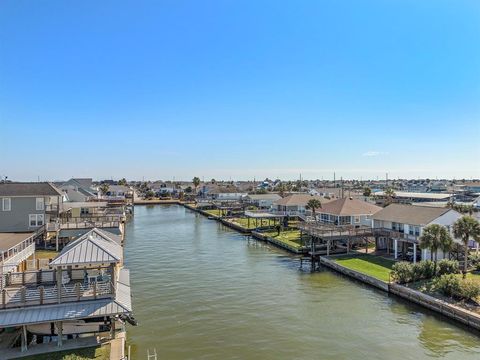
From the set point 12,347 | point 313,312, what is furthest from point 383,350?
point 12,347

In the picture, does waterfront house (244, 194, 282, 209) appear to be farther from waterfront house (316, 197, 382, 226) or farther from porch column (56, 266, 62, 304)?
porch column (56, 266, 62, 304)

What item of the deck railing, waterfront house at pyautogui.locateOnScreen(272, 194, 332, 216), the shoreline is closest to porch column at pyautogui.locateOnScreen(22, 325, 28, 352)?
the deck railing

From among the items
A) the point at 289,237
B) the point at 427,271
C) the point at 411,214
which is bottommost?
the point at 289,237

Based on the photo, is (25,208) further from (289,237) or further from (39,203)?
(289,237)

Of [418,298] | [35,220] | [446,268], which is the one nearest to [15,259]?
[35,220]

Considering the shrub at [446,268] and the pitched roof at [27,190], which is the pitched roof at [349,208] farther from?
the pitched roof at [27,190]

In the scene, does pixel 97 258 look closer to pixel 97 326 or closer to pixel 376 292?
pixel 97 326
